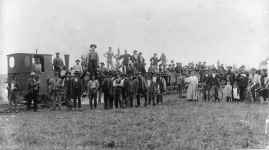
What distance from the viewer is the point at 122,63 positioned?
22.5 m

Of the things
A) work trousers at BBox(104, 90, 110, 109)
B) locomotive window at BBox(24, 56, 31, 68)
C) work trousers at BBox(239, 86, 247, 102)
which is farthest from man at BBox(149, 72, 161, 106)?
locomotive window at BBox(24, 56, 31, 68)

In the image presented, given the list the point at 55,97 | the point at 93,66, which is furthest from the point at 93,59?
the point at 55,97

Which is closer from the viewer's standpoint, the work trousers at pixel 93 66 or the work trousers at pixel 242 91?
the work trousers at pixel 93 66

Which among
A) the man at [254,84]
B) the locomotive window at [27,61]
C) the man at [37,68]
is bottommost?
the man at [254,84]

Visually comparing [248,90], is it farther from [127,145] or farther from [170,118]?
[127,145]

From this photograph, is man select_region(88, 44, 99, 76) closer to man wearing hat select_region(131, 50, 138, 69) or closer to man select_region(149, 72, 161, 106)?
man select_region(149, 72, 161, 106)

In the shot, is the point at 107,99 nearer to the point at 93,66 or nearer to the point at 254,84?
the point at 93,66

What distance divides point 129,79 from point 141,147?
9.80 m

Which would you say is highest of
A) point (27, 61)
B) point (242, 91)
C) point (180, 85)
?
point (27, 61)

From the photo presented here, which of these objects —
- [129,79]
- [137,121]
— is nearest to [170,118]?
[137,121]

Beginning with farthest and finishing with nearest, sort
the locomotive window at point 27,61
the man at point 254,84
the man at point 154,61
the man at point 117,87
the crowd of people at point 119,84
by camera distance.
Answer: the man at point 154,61 → the man at point 254,84 → the locomotive window at point 27,61 → the man at point 117,87 → the crowd of people at point 119,84

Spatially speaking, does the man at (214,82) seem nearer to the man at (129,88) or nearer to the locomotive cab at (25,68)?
the man at (129,88)

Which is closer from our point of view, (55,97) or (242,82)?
(55,97)

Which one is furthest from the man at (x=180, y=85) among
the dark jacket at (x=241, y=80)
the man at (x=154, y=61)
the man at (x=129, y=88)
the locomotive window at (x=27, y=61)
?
the locomotive window at (x=27, y=61)
